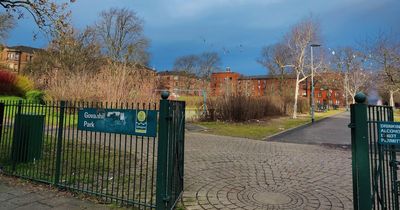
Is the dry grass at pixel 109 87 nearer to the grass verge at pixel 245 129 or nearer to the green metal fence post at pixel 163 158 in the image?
the grass verge at pixel 245 129

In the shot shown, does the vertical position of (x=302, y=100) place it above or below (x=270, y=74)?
below

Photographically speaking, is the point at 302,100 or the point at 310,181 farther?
the point at 302,100

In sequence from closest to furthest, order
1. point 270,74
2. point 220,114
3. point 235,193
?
1. point 235,193
2. point 220,114
3. point 270,74

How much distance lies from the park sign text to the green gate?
6cm

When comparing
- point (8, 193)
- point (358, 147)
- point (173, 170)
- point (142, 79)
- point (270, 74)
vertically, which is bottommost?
point (8, 193)

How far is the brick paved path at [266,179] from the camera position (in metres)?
4.76

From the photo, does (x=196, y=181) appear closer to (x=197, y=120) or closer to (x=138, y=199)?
(x=138, y=199)

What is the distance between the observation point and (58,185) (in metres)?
5.28

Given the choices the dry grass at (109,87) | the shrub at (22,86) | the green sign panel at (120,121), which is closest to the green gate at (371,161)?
the green sign panel at (120,121)

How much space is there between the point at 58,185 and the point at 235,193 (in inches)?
127

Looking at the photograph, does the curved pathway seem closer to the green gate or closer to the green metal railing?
the green gate

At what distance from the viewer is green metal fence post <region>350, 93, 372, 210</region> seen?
10.7 feet

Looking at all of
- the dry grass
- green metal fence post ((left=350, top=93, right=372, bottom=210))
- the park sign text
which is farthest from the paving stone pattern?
the dry grass

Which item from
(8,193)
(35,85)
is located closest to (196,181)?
(8,193)
